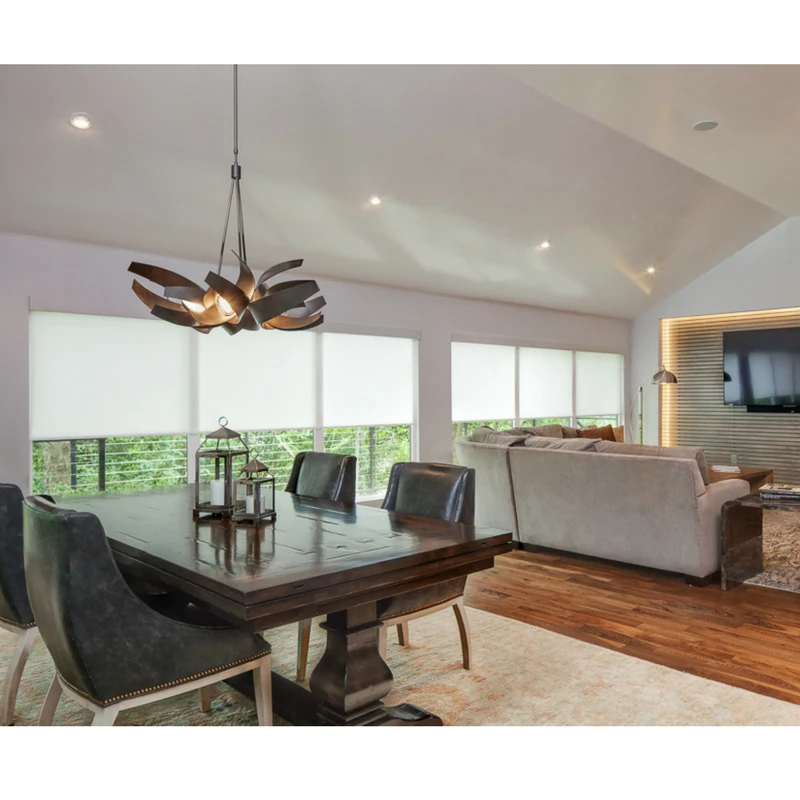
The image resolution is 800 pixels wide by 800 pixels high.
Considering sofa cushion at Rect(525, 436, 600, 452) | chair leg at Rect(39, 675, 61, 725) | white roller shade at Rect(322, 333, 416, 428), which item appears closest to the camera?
chair leg at Rect(39, 675, 61, 725)

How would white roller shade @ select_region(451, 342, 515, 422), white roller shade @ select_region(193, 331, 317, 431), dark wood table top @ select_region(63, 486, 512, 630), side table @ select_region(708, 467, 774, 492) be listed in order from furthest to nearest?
1. white roller shade @ select_region(451, 342, 515, 422)
2. side table @ select_region(708, 467, 774, 492)
3. white roller shade @ select_region(193, 331, 317, 431)
4. dark wood table top @ select_region(63, 486, 512, 630)

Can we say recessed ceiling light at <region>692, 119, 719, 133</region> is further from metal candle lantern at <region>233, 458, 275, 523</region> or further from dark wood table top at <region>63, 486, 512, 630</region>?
metal candle lantern at <region>233, 458, 275, 523</region>

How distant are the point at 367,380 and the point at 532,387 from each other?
8.47 feet

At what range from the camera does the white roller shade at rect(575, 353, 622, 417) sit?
902cm

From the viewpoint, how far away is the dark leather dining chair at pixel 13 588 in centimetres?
253

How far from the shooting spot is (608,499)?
4.66 metres

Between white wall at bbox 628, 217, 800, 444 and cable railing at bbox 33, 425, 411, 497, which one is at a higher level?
white wall at bbox 628, 217, 800, 444

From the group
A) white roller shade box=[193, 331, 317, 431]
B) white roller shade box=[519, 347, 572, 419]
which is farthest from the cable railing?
white roller shade box=[519, 347, 572, 419]

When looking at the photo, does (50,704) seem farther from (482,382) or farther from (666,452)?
(482,382)

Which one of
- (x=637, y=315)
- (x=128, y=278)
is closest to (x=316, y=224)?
(x=128, y=278)

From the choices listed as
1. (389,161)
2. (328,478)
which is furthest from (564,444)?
(389,161)

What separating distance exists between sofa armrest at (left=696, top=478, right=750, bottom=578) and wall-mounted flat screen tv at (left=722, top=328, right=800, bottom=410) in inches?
165

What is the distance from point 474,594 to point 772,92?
127 inches

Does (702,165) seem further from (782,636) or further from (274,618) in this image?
(274,618)
